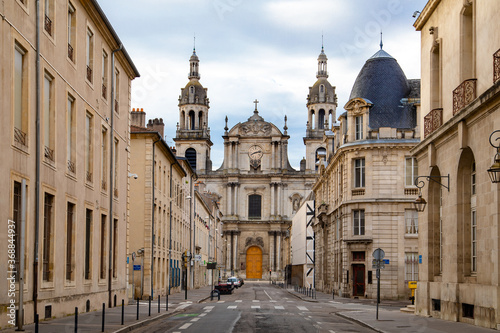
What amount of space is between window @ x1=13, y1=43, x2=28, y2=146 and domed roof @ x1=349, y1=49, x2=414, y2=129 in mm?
32674

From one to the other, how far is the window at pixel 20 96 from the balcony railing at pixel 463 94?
12091 millimetres

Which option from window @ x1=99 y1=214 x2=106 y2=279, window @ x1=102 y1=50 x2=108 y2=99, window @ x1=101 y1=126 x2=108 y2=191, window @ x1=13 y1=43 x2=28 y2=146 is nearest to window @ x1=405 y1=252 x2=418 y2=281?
window @ x1=99 y1=214 x2=106 y2=279

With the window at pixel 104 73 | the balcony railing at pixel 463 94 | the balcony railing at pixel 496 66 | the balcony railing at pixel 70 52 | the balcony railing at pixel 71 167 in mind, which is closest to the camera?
the balcony railing at pixel 496 66

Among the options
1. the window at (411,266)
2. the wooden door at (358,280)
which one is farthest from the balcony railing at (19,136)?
the wooden door at (358,280)

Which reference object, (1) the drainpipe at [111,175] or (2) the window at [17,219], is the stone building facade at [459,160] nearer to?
(2) the window at [17,219]

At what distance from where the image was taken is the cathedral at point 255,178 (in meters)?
111

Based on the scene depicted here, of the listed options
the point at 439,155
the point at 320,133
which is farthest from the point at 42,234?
the point at 320,133

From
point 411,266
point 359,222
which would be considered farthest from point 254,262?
point 411,266

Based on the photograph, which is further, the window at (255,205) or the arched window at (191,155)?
the window at (255,205)

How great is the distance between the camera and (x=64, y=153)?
22938mm

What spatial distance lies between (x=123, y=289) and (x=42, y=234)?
41.2ft

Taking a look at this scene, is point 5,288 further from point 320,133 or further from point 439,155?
point 320,133

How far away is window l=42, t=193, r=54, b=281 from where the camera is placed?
21.2 m

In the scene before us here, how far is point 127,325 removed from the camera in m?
20.1
